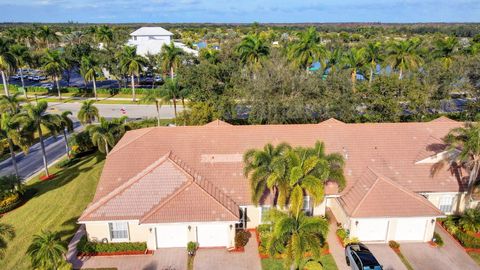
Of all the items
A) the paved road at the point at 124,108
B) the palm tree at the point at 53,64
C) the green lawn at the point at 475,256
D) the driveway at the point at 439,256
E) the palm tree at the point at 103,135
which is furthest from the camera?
the palm tree at the point at 53,64

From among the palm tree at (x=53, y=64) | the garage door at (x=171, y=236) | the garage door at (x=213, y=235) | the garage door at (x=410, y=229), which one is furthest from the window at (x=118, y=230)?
the palm tree at (x=53, y=64)

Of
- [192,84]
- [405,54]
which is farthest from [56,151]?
[405,54]

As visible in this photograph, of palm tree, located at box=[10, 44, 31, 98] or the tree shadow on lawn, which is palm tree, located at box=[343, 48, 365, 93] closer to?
the tree shadow on lawn

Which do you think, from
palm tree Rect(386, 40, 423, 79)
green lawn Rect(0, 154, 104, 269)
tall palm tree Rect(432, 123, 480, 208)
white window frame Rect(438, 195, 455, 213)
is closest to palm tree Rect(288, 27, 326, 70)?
palm tree Rect(386, 40, 423, 79)

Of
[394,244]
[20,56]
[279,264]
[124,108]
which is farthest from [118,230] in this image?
[20,56]

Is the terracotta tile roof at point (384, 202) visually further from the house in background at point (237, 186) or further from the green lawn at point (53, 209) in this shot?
the green lawn at point (53, 209)

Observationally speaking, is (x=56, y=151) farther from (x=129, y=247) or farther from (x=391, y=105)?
(x=391, y=105)
